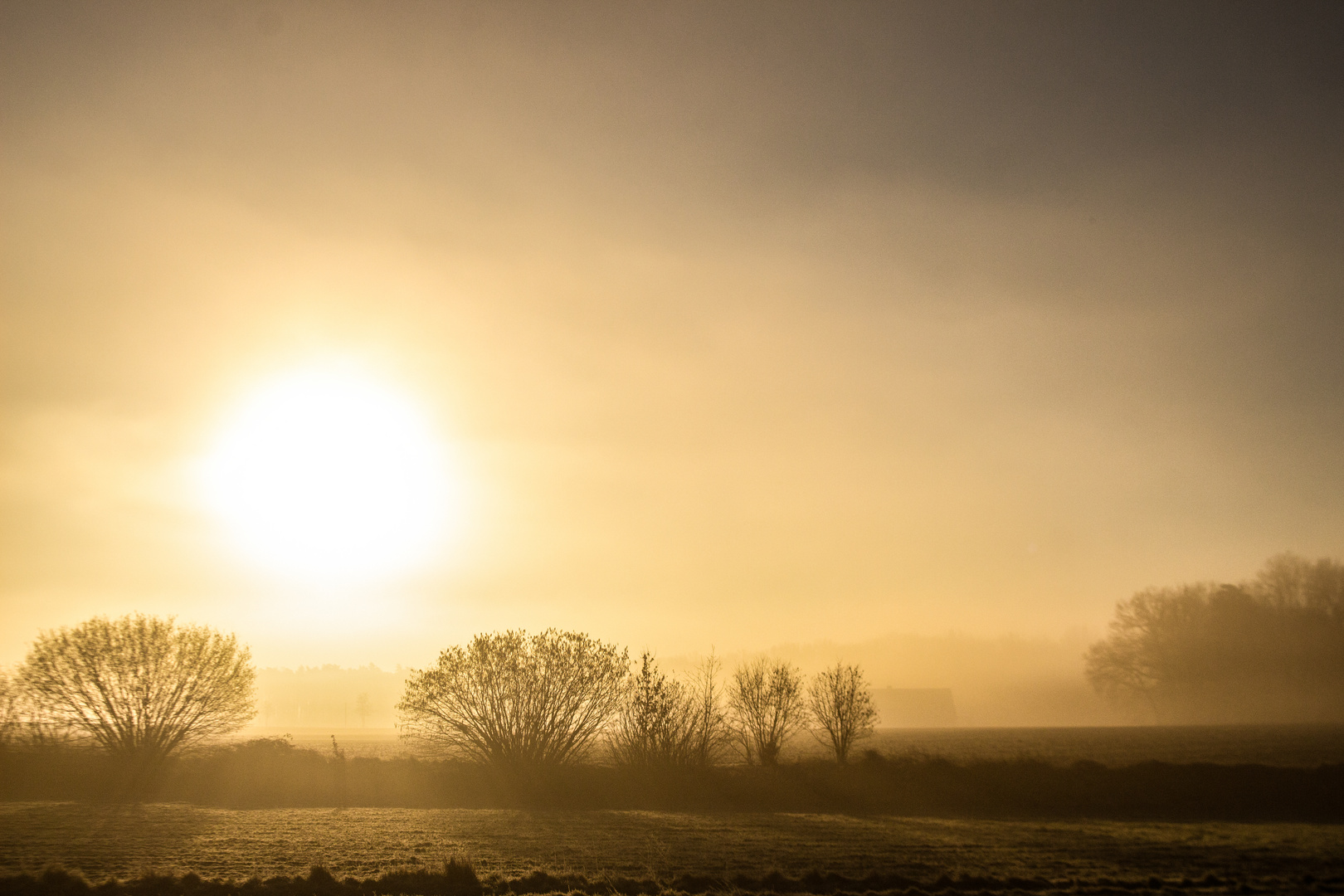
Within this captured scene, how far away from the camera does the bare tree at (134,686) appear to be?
38906mm

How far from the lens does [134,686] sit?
39781 millimetres

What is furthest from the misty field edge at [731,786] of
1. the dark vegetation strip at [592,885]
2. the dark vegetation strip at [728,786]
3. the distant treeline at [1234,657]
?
the distant treeline at [1234,657]

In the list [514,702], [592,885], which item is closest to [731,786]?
[514,702]

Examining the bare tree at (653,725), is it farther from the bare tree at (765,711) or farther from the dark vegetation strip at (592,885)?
the dark vegetation strip at (592,885)

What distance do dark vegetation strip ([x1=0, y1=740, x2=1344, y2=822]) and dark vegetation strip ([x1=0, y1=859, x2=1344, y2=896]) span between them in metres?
13.7

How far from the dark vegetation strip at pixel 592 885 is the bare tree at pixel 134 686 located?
27.0m

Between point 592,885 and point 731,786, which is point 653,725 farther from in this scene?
point 592,885

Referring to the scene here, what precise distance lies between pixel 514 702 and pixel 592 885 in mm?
23734

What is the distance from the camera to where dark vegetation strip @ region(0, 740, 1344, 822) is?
1182 inches

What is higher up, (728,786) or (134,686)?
(134,686)

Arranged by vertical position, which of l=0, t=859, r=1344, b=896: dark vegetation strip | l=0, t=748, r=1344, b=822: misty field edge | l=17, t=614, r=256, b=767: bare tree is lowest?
l=0, t=748, r=1344, b=822: misty field edge

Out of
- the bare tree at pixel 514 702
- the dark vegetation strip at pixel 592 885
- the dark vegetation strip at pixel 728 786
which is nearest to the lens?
the dark vegetation strip at pixel 592 885

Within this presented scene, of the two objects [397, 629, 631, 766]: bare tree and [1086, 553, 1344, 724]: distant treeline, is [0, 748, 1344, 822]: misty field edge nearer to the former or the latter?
[397, 629, 631, 766]: bare tree

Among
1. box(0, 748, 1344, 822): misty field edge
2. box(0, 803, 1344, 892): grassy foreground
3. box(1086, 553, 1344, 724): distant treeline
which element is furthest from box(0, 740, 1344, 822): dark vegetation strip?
box(1086, 553, 1344, 724): distant treeline
